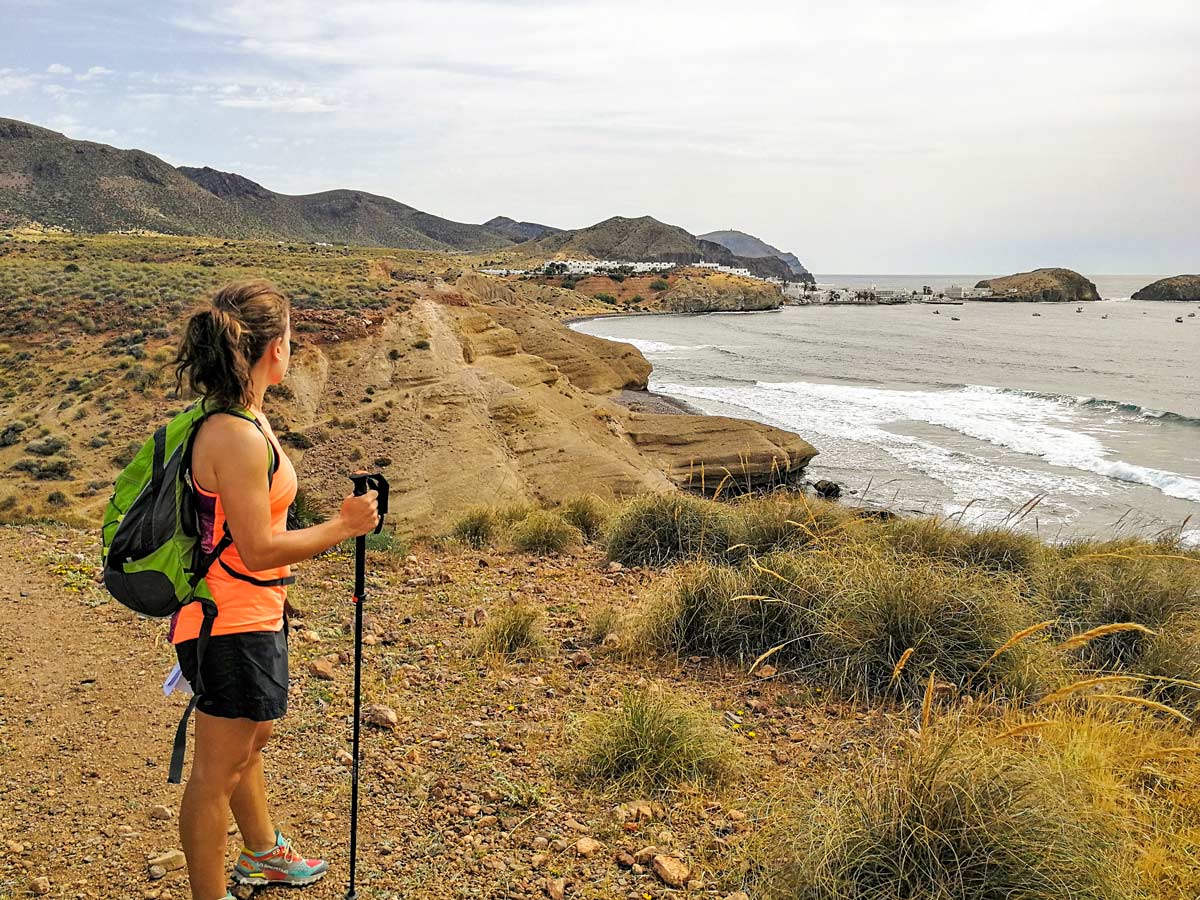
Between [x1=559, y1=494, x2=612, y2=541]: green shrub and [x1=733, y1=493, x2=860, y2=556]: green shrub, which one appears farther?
[x1=559, y1=494, x2=612, y2=541]: green shrub

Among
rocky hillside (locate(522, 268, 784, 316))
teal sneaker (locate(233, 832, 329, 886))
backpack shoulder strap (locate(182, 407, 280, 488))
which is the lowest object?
teal sneaker (locate(233, 832, 329, 886))

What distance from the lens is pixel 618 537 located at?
8.32 m

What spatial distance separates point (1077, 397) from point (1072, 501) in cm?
1784

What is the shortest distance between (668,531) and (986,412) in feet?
89.5

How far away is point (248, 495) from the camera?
94.9 inches

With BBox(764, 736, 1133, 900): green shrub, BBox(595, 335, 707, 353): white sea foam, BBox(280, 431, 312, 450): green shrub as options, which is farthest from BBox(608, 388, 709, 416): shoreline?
BBox(764, 736, 1133, 900): green shrub

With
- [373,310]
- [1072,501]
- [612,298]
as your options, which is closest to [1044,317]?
[612,298]

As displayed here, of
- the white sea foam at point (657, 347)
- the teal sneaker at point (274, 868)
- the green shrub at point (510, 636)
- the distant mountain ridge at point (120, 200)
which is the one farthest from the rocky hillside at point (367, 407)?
the distant mountain ridge at point (120, 200)

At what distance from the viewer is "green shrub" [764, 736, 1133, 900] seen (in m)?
2.75

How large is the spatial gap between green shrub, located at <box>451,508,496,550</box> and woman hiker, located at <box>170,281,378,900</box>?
20.6 feet

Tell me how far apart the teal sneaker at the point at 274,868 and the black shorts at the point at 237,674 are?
32.7 inches

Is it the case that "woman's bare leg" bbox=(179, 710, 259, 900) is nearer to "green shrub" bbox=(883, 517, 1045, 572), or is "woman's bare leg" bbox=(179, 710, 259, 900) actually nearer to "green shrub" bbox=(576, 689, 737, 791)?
"green shrub" bbox=(576, 689, 737, 791)

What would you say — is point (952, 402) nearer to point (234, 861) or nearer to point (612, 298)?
point (234, 861)

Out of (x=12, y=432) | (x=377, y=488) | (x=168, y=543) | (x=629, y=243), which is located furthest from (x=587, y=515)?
(x=629, y=243)
